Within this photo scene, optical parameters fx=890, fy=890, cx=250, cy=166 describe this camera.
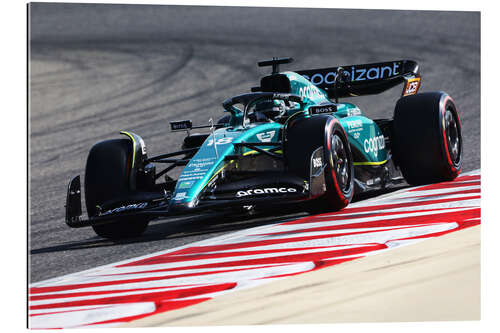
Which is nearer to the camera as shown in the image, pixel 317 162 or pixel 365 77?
pixel 317 162

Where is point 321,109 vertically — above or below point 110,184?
above

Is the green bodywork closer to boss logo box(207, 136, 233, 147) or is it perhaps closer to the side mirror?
boss logo box(207, 136, 233, 147)

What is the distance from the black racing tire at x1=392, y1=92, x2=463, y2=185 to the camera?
8625mm

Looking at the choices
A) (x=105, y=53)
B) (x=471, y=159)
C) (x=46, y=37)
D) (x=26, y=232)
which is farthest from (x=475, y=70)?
(x=26, y=232)

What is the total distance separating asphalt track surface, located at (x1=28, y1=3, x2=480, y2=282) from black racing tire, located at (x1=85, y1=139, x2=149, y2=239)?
2.79 m

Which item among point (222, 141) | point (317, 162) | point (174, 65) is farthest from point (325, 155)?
point (174, 65)

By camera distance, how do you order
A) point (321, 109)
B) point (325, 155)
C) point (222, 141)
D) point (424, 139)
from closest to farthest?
point (325, 155) < point (321, 109) < point (222, 141) < point (424, 139)

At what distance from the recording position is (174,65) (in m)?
18.3

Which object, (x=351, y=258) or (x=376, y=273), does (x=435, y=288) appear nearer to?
(x=376, y=273)

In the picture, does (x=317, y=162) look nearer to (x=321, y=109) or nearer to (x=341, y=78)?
(x=321, y=109)

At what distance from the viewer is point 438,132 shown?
860 cm

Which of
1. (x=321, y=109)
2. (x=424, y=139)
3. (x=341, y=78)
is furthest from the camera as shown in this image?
(x=341, y=78)

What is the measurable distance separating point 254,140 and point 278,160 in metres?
0.28

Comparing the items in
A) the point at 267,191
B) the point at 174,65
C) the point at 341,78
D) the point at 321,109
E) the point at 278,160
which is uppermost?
the point at 174,65
